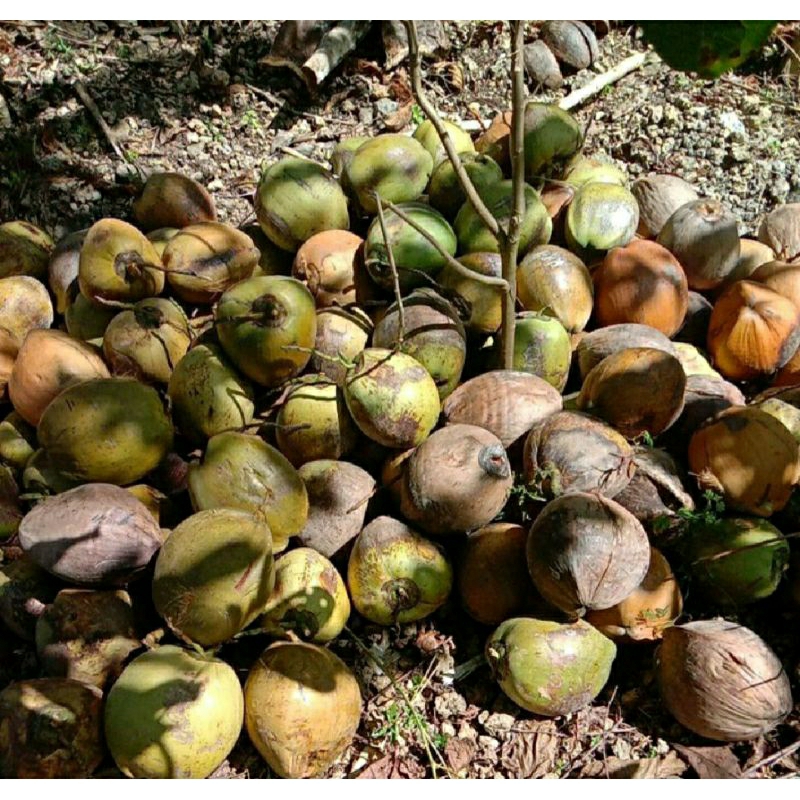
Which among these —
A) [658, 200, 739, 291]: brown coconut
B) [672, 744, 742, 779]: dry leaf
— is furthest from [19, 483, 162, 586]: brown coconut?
[658, 200, 739, 291]: brown coconut

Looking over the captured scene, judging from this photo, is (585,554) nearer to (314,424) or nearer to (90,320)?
(314,424)

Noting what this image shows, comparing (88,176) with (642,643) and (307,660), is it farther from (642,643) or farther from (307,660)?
(642,643)

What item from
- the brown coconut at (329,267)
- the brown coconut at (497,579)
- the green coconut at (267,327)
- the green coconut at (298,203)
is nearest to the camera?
the brown coconut at (497,579)

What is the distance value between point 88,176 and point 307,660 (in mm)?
3197

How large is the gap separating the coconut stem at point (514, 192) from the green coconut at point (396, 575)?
832 mm

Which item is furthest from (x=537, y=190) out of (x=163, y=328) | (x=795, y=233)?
(x=163, y=328)

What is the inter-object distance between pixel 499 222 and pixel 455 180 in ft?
1.26

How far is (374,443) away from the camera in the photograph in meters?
3.29

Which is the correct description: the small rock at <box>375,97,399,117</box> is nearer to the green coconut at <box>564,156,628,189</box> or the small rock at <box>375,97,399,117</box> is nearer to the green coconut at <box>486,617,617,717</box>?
the green coconut at <box>564,156,628,189</box>

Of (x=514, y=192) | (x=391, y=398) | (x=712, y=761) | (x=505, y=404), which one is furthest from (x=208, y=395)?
(x=712, y=761)

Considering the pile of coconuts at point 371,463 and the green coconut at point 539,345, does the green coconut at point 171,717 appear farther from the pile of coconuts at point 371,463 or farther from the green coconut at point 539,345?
the green coconut at point 539,345

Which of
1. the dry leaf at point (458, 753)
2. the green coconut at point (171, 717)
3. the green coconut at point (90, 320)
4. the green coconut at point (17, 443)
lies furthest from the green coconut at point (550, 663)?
the green coconut at point (90, 320)

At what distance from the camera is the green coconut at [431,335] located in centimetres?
321

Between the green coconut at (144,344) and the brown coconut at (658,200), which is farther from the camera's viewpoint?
the brown coconut at (658,200)
